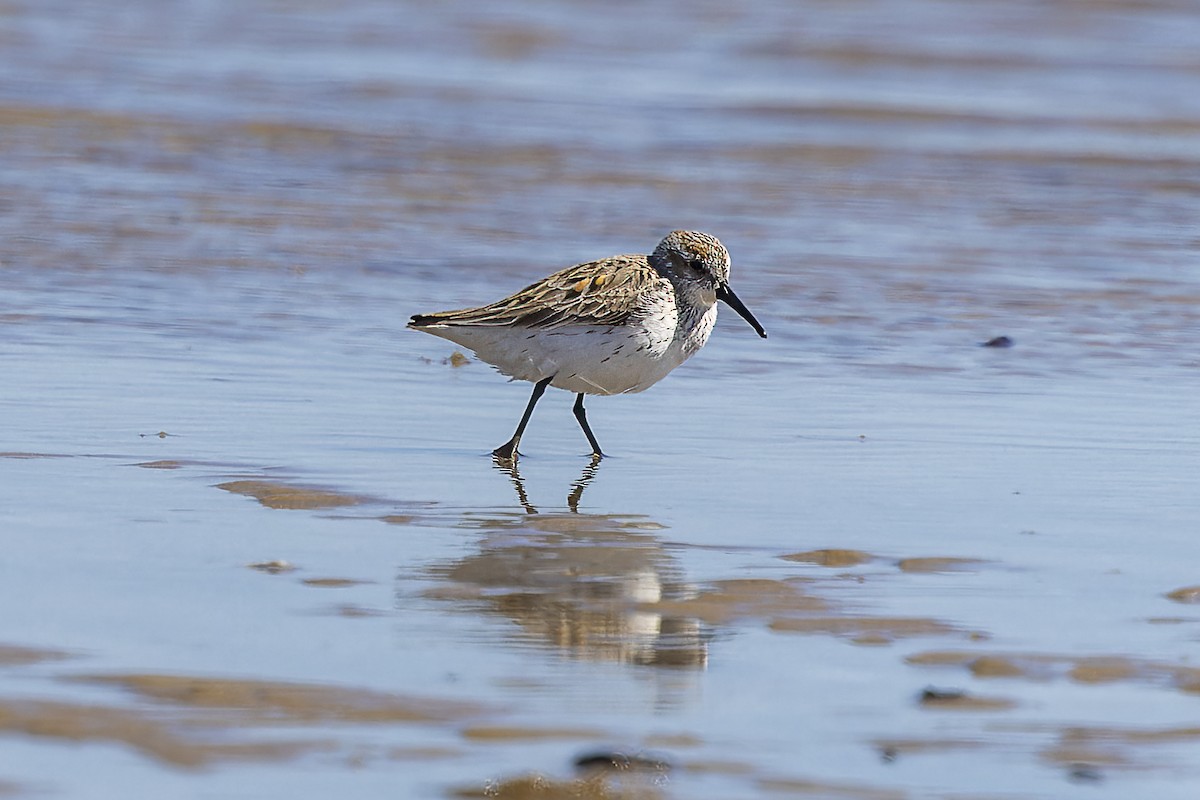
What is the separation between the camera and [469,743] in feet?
12.3

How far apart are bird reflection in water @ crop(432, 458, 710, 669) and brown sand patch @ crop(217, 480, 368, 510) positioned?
43 centimetres

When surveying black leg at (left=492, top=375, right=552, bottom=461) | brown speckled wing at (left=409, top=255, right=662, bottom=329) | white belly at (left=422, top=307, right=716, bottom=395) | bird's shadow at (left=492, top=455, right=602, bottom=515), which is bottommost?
bird's shadow at (left=492, top=455, right=602, bottom=515)

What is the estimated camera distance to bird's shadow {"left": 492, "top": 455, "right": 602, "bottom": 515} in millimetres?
6039

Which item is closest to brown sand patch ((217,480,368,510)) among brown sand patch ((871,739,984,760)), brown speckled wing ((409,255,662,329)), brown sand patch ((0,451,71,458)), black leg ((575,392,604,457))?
brown sand patch ((0,451,71,458))

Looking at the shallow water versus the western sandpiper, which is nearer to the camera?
the shallow water

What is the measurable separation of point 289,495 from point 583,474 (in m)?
1.13

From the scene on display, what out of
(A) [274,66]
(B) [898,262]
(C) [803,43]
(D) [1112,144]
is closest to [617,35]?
(C) [803,43]

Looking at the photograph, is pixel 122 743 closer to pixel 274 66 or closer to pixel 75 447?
pixel 75 447

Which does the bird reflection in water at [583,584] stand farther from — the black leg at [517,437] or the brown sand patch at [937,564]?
the black leg at [517,437]

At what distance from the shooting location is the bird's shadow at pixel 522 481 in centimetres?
604

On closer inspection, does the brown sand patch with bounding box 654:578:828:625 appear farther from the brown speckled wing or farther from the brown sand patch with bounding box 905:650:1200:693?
the brown speckled wing

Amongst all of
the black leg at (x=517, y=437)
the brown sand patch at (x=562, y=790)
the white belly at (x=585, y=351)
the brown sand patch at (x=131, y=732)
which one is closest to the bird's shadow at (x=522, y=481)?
the black leg at (x=517, y=437)

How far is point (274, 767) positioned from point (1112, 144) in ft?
47.1

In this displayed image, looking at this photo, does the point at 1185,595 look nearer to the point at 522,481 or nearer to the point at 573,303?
the point at 522,481
